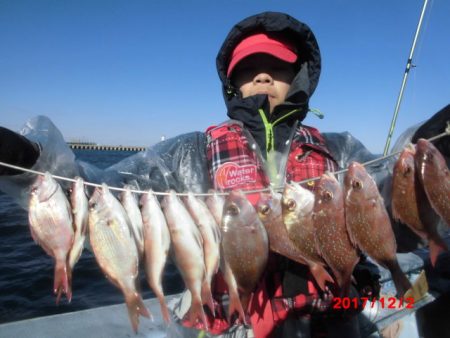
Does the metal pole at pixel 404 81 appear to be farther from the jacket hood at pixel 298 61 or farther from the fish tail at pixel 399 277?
the fish tail at pixel 399 277

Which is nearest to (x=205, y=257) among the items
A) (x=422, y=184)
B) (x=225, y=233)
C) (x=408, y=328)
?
(x=225, y=233)

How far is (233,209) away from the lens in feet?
7.54

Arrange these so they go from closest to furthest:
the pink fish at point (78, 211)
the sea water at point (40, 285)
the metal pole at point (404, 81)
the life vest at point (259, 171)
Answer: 1. the pink fish at point (78, 211)
2. the life vest at point (259, 171)
3. the metal pole at point (404, 81)
4. the sea water at point (40, 285)

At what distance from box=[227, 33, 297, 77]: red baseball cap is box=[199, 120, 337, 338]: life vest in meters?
0.60

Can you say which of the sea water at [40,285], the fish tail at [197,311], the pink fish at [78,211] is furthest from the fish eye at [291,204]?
the sea water at [40,285]

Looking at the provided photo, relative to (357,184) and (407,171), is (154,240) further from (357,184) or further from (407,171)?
(407,171)

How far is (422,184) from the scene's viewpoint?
2.05m

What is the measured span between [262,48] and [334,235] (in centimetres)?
170

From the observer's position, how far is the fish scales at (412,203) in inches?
82.2

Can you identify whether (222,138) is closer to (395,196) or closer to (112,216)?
(112,216)

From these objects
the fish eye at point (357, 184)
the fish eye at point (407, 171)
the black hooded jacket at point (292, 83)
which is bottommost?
the fish eye at point (357, 184)

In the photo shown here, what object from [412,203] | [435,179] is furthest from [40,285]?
[435,179]

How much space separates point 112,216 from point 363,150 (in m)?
2.18

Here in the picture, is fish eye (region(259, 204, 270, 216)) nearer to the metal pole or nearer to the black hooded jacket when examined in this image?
the black hooded jacket
